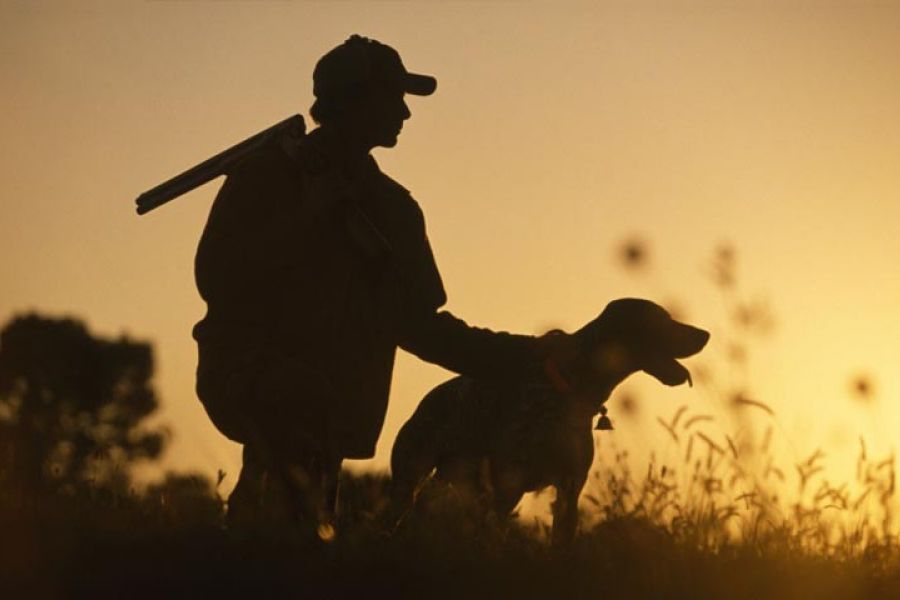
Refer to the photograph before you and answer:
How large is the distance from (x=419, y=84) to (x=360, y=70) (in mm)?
336

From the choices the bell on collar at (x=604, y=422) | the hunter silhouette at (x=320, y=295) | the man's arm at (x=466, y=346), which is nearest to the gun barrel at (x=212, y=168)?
the hunter silhouette at (x=320, y=295)

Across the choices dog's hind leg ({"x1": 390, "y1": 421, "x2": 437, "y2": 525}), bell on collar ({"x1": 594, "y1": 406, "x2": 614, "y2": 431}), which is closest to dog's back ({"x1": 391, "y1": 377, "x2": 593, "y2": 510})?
dog's hind leg ({"x1": 390, "y1": 421, "x2": 437, "y2": 525})

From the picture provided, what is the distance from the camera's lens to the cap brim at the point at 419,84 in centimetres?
829

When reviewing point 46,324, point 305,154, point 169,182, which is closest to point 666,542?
point 305,154

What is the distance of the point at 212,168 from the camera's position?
840 centimetres

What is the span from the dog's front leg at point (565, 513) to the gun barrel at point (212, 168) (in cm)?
217

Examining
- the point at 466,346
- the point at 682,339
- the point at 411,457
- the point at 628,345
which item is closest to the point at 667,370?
the point at 628,345

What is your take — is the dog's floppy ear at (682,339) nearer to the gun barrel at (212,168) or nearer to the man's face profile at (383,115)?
the man's face profile at (383,115)

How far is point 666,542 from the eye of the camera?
22.3 feet

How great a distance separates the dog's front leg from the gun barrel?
2.17 metres

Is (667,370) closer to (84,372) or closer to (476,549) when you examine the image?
(476,549)

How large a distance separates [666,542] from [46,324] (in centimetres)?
2813

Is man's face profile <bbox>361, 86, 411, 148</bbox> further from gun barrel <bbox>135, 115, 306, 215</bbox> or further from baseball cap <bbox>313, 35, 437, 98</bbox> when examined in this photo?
gun barrel <bbox>135, 115, 306, 215</bbox>

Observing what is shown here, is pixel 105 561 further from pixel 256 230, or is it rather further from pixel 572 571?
pixel 256 230
